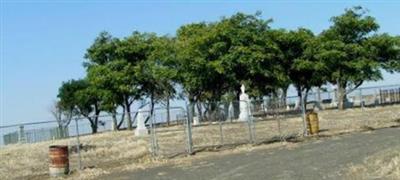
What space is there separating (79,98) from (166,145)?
51780 millimetres

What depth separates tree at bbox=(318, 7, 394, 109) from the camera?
61.3 m

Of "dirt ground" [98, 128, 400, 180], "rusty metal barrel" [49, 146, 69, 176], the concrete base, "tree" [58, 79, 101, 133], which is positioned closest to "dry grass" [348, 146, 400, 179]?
"dirt ground" [98, 128, 400, 180]

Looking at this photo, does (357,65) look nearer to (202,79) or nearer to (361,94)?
(361,94)

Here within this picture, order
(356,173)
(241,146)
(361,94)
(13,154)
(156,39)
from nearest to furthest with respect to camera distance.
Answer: (356,173), (241,146), (13,154), (361,94), (156,39)

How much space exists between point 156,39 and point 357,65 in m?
18.3

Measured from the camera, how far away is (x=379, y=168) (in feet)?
55.3

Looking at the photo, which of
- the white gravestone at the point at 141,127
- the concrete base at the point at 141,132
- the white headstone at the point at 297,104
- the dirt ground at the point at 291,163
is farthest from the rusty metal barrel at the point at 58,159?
the concrete base at the point at 141,132

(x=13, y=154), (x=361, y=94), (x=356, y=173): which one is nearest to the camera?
(x=356, y=173)

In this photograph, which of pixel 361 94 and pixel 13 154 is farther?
pixel 361 94

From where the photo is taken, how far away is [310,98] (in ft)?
189

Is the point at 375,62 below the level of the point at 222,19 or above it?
below

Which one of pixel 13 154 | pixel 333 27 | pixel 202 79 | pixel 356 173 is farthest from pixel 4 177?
pixel 333 27

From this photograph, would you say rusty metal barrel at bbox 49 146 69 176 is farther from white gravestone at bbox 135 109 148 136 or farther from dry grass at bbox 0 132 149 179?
white gravestone at bbox 135 109 148 136

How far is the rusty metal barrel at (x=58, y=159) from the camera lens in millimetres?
23641
